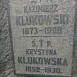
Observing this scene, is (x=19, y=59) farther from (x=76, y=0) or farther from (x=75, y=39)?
(x=76, y=0)

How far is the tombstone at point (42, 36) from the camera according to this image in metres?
1.52

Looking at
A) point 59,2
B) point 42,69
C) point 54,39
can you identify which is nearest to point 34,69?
point 42,69

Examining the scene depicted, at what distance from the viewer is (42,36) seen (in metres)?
1.58

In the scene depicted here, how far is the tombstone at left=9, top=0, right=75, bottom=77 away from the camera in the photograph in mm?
1519

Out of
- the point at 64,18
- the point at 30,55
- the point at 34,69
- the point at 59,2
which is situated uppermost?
the point at 59,2

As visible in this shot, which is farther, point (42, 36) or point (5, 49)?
point (5, 49)

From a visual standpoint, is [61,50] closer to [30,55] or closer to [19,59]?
[30,55]

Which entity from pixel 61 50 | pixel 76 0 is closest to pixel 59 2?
pixel 76 0

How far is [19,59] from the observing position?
5.45ft

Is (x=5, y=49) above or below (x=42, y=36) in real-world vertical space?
below

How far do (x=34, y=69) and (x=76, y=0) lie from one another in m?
0.66

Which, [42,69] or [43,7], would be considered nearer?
[43,7]

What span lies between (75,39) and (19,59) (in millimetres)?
497

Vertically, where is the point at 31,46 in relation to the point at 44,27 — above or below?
below
